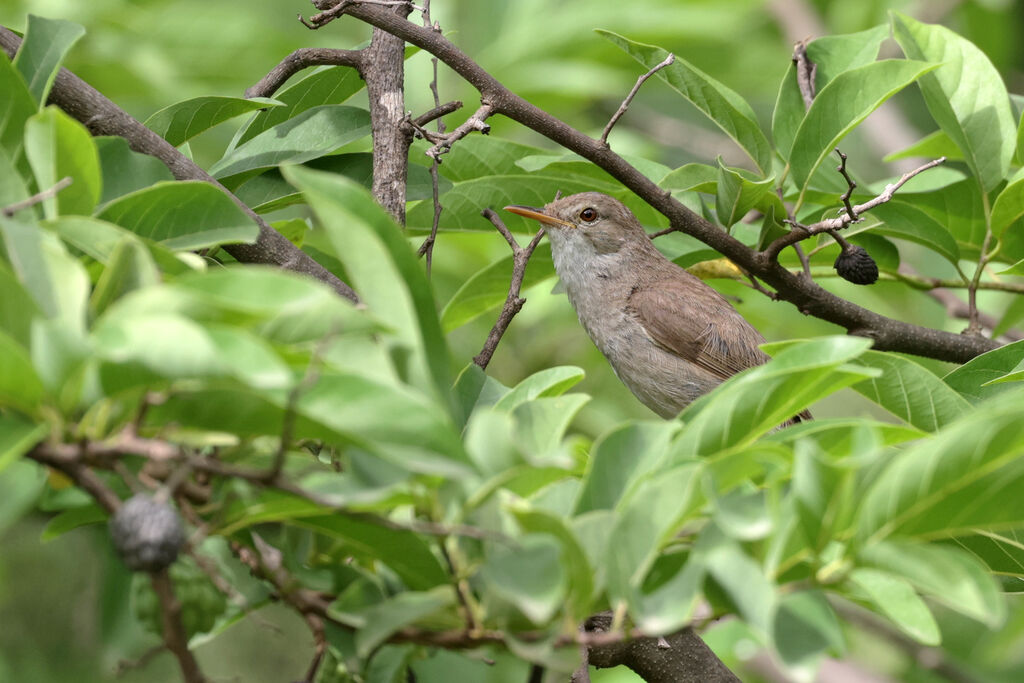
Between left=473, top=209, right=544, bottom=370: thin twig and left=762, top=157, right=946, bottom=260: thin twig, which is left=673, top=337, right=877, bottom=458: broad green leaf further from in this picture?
left=762, top=157, right=946, bottom=260: thin twig

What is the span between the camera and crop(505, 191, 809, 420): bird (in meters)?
4.42

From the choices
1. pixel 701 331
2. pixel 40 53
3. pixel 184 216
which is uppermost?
pixel 40 53

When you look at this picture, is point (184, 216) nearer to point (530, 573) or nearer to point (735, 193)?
point (530, 573)

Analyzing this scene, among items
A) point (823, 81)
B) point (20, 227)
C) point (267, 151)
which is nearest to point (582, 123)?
point (823, 81)

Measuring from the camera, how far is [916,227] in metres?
3.27

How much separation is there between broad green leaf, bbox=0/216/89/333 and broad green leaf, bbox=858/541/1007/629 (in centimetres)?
107

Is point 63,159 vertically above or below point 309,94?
above

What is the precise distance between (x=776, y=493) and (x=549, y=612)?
33 centimetres

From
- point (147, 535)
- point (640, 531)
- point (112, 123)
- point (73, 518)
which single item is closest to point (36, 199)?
point (73, 518)

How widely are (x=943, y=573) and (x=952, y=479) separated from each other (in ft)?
0.40

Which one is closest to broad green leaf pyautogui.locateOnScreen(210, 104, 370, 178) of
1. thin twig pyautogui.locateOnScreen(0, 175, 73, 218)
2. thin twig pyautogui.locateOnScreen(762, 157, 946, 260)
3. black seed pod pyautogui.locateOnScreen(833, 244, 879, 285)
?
thin twig pyautogui.locateOnScreen(0, 175, 73, 218)

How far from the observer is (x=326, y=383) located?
133cm

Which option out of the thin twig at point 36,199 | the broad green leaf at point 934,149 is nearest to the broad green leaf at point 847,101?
the broad green leaf at point 934,149

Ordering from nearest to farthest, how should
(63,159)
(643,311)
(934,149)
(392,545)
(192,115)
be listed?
(392,545) → (63,159) → (192,115) → (934,149) → (643,311)
